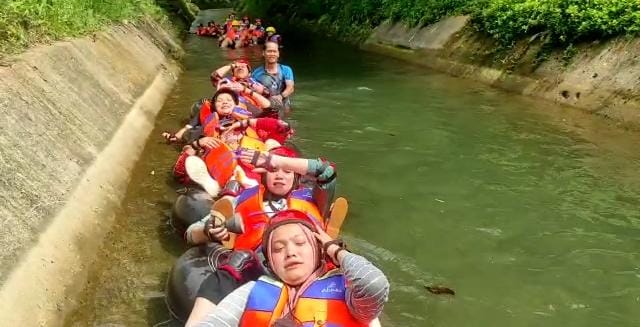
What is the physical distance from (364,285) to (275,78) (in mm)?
6922

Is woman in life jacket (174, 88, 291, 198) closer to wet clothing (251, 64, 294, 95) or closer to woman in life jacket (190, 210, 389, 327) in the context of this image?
wet clothing (251, 64, 294, 95)

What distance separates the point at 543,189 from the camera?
21.1 feet

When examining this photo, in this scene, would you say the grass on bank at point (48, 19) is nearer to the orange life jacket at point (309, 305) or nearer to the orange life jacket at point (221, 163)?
the orange life jacket at point (221, 163)

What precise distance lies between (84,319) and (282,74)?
6124 millimetres

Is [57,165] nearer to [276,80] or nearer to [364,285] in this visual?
[364,285]

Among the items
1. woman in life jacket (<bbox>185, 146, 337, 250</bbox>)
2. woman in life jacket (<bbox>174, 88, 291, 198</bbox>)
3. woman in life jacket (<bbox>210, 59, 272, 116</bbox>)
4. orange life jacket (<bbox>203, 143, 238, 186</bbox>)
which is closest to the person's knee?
woman in life jacket (<bbox>185, 146, 337, 250</bbox>)

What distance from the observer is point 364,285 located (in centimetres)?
279

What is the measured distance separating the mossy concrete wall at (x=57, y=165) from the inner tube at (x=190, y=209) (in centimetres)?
58

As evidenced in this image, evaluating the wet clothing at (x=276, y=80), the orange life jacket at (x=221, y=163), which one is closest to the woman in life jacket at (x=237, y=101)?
the wet clothing at (x=276, y=80)

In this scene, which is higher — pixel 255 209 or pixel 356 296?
pixel 356 296

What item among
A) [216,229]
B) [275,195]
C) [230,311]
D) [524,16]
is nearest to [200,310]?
[230,311]

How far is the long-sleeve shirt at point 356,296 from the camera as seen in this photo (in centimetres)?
279

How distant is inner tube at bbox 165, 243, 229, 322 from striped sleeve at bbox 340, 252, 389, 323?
4.46 feet

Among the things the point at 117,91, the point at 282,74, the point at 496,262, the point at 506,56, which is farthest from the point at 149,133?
the point at 506,56
